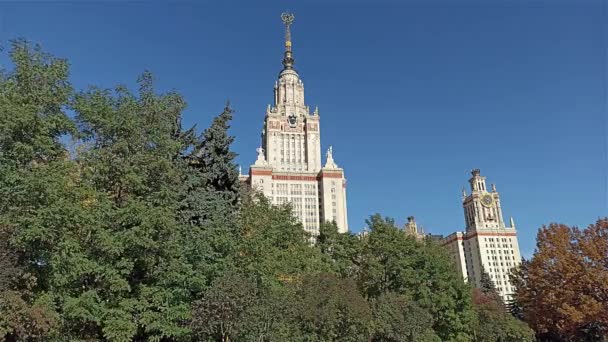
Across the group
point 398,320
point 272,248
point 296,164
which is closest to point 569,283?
point 398,320

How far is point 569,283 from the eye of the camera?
31.4 m

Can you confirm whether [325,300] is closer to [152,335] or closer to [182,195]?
[152,335]

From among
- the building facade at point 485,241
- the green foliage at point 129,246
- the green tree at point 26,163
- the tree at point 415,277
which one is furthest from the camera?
the building facade at point 485,241

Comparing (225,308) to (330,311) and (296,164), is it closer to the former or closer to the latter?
(330,311)

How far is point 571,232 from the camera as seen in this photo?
1303 inches

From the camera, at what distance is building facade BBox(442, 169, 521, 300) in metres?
102

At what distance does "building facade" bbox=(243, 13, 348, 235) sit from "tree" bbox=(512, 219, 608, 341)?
46.0m

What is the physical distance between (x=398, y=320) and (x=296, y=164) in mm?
67742

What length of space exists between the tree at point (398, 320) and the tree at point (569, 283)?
1378 centimetres

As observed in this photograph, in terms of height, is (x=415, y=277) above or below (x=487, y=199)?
below

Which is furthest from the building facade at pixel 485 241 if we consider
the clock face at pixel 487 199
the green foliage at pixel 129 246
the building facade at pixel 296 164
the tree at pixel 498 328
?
the green foliage at pixel 129 246

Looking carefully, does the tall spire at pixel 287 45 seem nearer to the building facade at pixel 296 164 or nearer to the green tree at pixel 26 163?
the building facade at pixel 296 164

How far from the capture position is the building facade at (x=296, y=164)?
81625 mm

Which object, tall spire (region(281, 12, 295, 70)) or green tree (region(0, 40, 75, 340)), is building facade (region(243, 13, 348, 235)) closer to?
tall spire (region(281, 12, 295, 70))
